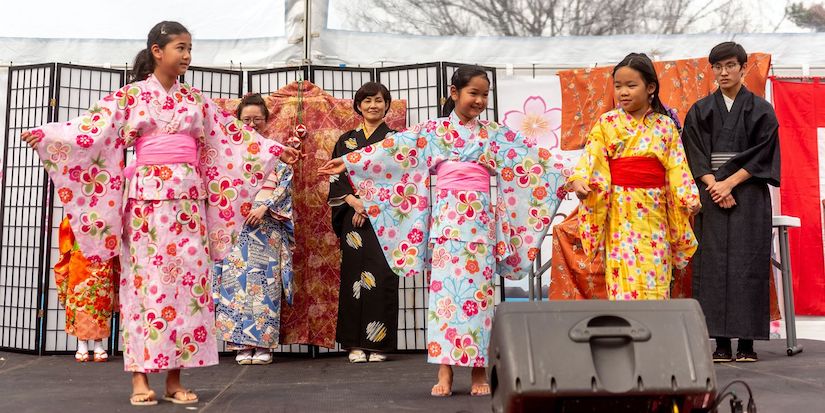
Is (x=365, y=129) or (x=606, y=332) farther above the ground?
(x=365, y=129)

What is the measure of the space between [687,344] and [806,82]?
4857mm

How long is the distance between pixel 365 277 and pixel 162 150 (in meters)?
1.97

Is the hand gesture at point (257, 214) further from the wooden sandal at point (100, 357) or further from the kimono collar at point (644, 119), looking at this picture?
the kimono collar at point (644, 119)

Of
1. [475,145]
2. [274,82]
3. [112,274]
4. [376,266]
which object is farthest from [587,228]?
[112,274]

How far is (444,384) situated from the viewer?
3807mm

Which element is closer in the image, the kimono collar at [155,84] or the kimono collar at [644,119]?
the kimono collar at [155,84]

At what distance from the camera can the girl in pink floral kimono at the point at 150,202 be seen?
364 centimetres

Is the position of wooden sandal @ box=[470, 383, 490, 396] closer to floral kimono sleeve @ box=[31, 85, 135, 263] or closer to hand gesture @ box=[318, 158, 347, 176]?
hand gesture @ box=[318, 158, 347, 176]

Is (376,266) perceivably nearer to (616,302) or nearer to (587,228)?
(587,228)

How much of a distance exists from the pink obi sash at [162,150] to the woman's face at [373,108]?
1.81 meters

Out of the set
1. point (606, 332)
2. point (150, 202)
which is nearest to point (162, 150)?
point (150, 202)

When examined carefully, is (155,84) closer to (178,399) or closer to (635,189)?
(178,399)

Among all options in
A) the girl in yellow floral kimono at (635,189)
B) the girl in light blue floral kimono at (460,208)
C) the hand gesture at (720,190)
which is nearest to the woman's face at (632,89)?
the girl in yellow floral kimono at (635,189)

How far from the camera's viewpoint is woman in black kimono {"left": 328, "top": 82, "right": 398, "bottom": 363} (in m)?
5.36
